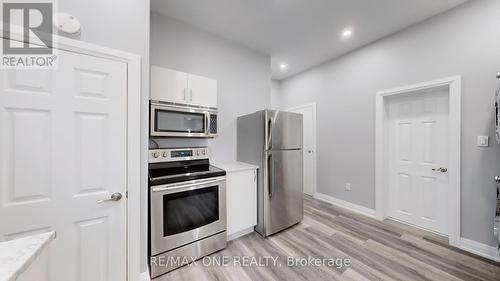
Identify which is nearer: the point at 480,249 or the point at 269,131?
the point at 480,249

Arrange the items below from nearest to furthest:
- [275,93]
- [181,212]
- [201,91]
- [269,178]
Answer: [181,212]
[201,91]
[269,178]
[275,93]

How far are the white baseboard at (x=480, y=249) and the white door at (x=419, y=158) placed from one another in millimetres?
291

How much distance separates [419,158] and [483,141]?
708mm

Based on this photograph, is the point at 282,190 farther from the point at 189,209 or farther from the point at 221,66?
the point at 221,66

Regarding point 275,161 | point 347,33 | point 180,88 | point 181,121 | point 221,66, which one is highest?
point 347,33

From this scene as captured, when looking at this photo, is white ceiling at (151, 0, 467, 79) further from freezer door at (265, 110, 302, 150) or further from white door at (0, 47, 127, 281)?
white door at (0, 47, 127, 281)

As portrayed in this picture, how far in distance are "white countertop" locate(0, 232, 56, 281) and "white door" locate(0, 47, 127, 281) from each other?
0.66 m

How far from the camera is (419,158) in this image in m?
2.65

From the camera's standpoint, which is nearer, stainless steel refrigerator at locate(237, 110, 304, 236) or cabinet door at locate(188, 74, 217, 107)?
cabinet door at locate(188, 74, 217, 107)

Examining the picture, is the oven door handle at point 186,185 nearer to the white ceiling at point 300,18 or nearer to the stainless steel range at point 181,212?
the stainless steel range at point 181,212

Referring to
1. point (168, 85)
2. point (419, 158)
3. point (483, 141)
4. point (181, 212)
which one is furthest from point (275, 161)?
point (483, 141)

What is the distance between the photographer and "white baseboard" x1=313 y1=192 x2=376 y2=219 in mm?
3010

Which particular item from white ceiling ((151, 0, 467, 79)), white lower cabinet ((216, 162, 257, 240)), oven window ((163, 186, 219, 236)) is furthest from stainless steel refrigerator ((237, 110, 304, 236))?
white ceiling ((151, 0, 467, 79))

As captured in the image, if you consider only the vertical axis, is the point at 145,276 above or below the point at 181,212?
below
